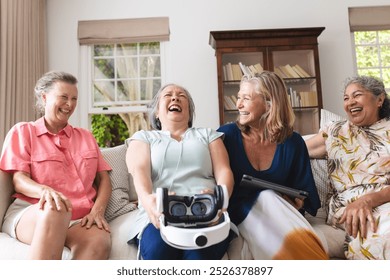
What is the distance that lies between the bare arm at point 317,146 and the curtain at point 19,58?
2485mm

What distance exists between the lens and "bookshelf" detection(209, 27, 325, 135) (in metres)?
3.79

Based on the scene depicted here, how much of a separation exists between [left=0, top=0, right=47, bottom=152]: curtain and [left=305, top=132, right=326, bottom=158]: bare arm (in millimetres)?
2485

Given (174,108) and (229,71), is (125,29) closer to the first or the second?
(229,71)

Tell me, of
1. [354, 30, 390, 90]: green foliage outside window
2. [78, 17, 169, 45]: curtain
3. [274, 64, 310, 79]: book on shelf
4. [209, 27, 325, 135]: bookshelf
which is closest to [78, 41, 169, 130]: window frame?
[78, 17, 169, 45]: curtain

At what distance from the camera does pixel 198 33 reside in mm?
4156

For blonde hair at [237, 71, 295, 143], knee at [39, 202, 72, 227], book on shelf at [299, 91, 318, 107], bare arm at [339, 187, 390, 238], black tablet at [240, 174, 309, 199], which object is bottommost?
bare arm at [339, 187, 390, 238]

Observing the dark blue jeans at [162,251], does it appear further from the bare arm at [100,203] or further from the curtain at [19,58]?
the curtain at [19,58]

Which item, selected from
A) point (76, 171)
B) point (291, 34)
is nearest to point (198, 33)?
point (291, 34)

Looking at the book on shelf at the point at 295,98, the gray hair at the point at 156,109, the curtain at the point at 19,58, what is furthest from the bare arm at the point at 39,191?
the book on shelf at the point at 295,98

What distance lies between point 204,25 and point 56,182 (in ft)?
9.82

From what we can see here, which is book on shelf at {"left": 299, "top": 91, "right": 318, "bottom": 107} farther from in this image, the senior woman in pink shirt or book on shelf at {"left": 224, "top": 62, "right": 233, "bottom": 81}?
the senior woman in pink shirt

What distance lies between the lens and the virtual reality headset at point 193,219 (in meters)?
1.14

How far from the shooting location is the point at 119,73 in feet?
14.3

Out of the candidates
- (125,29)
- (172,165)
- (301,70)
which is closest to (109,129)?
(125,29)
